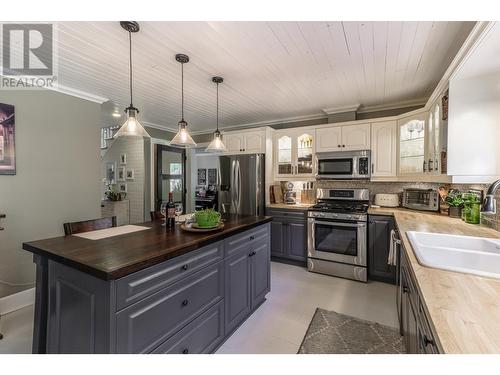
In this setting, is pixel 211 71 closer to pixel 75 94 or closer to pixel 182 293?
pixel 75 94

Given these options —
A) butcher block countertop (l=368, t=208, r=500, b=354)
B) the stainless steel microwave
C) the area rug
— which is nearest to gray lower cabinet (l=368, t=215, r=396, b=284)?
the stainless steel microwave

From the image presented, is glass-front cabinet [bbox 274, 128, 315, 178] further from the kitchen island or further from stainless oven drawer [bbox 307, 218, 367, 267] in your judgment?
the kitchen island

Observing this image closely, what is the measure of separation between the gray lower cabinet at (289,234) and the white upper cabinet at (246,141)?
1135 mm

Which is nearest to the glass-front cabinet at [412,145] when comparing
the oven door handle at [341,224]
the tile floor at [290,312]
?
the oven door handle at [341,224]

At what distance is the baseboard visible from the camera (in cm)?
236

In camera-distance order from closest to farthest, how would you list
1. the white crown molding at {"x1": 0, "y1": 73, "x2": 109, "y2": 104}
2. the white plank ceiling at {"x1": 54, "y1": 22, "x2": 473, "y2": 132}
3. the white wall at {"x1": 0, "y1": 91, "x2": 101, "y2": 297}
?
the white plank ceiling at {"x1": 54, "y1": 22, "x2": 473, "y2": 132} < the white wall at {"x1": 0, "y1": 91, "x2": 101, "y2": 297} < the white crown molding at {"x1": 0, "y1": 73, "x2": 109, "y2": 104}

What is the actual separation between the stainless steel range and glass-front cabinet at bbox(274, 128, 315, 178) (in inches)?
28.1

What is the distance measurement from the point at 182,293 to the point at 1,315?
2.31 metres

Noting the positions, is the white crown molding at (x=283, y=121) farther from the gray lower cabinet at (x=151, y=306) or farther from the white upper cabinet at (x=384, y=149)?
the gray lower cabinet at (x=151, y=306)

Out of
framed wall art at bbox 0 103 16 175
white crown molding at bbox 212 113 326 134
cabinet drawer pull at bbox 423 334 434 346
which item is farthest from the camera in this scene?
white crown molding at bbox 212 113 326 134

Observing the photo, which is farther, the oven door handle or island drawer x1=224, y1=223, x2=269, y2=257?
the oven door handle

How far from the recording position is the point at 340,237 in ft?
10.7

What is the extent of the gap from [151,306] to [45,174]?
245 centimetres
